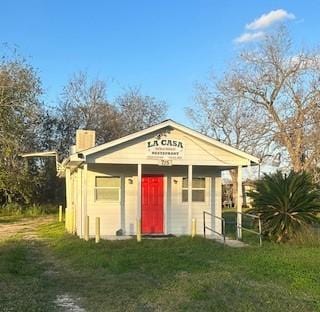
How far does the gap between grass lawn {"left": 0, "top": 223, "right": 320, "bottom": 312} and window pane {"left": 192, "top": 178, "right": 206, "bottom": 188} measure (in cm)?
400

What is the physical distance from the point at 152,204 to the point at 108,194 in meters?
1.64

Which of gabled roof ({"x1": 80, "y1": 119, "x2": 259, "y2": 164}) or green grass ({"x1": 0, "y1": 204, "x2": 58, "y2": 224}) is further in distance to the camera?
green grass ({"x1": 0, "y1": 204, "x2": 58, "y2": 224})

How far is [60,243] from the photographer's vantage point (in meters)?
17.7

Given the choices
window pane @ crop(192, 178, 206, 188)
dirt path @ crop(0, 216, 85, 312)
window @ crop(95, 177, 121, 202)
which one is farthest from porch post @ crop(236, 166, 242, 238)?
dirt path @ crop(0, 216, 85, 312)

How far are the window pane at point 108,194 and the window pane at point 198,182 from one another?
9.56 feet

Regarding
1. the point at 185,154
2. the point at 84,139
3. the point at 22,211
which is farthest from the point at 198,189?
the point at 22,211

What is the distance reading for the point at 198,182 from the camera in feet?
67.9

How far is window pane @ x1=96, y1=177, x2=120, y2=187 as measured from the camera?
64.5 ft

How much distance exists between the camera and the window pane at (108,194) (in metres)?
19.6

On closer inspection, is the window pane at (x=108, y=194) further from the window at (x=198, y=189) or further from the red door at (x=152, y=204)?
the window at (x=198, y=189)

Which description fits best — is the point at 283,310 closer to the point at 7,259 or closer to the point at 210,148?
the point at 7,259

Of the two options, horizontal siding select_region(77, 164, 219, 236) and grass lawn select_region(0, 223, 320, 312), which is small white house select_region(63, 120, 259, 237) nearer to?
horizontal siding select_region(77, 164, 219, 236)

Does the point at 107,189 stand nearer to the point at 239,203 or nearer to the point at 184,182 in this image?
the point at 184,182

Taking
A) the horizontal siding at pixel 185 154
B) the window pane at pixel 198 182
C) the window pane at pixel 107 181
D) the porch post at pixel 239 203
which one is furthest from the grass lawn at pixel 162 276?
the window pane at pixel 198 182
